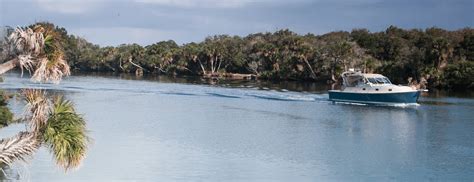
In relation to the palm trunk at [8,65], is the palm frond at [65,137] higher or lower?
lower

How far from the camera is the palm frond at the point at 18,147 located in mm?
11000

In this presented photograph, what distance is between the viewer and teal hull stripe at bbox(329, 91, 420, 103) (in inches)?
2217

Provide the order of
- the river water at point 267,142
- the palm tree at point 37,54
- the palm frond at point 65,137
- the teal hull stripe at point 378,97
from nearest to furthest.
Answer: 1. the palm frond at point 65,137
2. the palm tree at point 37,54
3. the river water at point 267,142
4. the teal hull stripe at point 378,97

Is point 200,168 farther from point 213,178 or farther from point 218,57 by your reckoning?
point 218,57

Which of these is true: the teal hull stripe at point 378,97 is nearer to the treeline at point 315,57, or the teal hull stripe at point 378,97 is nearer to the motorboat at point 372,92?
the motorboat at point 372,92

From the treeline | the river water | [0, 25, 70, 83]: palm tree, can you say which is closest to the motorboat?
the river water

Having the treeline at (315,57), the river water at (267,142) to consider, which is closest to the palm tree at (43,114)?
the river water at (267,142)

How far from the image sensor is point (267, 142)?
3394cm

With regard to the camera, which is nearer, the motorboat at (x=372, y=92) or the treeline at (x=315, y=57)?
the motorboat at (x=372, y=92)

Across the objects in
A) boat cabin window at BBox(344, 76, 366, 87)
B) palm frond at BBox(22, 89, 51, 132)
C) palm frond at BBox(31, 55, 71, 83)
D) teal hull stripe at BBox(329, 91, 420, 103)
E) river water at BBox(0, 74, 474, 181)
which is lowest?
river water at BBox(0, 74, 474, 181)

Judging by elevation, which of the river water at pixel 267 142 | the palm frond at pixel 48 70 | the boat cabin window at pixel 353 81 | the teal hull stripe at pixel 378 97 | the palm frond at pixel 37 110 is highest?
the palm frond at pixel 48 70

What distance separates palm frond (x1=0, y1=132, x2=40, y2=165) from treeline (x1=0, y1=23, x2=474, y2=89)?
178 feet

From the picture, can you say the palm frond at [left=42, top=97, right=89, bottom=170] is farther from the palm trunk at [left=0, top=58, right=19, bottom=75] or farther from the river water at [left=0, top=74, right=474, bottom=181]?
the river water at [left=0, top=74, right=474, bottom=181]

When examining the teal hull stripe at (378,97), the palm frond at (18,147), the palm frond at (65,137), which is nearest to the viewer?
the palm frond at (18,147)
